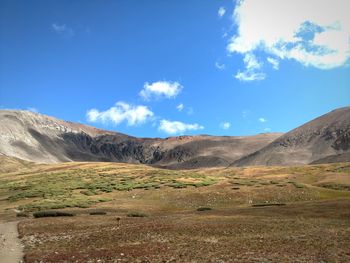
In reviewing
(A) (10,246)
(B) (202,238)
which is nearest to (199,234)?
(B) (202,238)

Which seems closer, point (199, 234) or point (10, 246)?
point (10, 246)

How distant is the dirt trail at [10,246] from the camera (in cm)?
2510

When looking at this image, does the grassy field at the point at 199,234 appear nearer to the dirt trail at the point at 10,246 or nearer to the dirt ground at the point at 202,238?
the dirt ground at the point at 202,238

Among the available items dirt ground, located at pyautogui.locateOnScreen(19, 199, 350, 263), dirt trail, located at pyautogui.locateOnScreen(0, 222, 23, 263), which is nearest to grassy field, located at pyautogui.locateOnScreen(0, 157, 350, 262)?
dirt ground, located at pyautogui.locateOnScreen(19, 199, 350, 263)

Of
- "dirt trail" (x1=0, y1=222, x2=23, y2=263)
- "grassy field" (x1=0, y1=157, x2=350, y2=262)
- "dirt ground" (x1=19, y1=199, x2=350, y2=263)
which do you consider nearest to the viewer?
"dirt ground" (x1=19, y1=199, x2=350, y2=263)

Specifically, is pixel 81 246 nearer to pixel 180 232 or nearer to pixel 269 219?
pixel 180 232

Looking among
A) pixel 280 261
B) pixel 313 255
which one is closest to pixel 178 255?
pixel 280 261

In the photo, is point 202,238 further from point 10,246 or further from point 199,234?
point 10,246

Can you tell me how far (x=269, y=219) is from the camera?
3441 centimetres

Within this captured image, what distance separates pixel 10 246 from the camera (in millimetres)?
29000

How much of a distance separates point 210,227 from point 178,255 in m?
8.73

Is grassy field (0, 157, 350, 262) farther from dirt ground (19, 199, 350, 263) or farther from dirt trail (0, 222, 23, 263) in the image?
dirt trail (0, 222, 23, 263)

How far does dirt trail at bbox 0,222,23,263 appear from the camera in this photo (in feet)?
82.4

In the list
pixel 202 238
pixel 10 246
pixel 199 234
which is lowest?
pixel 202 238
